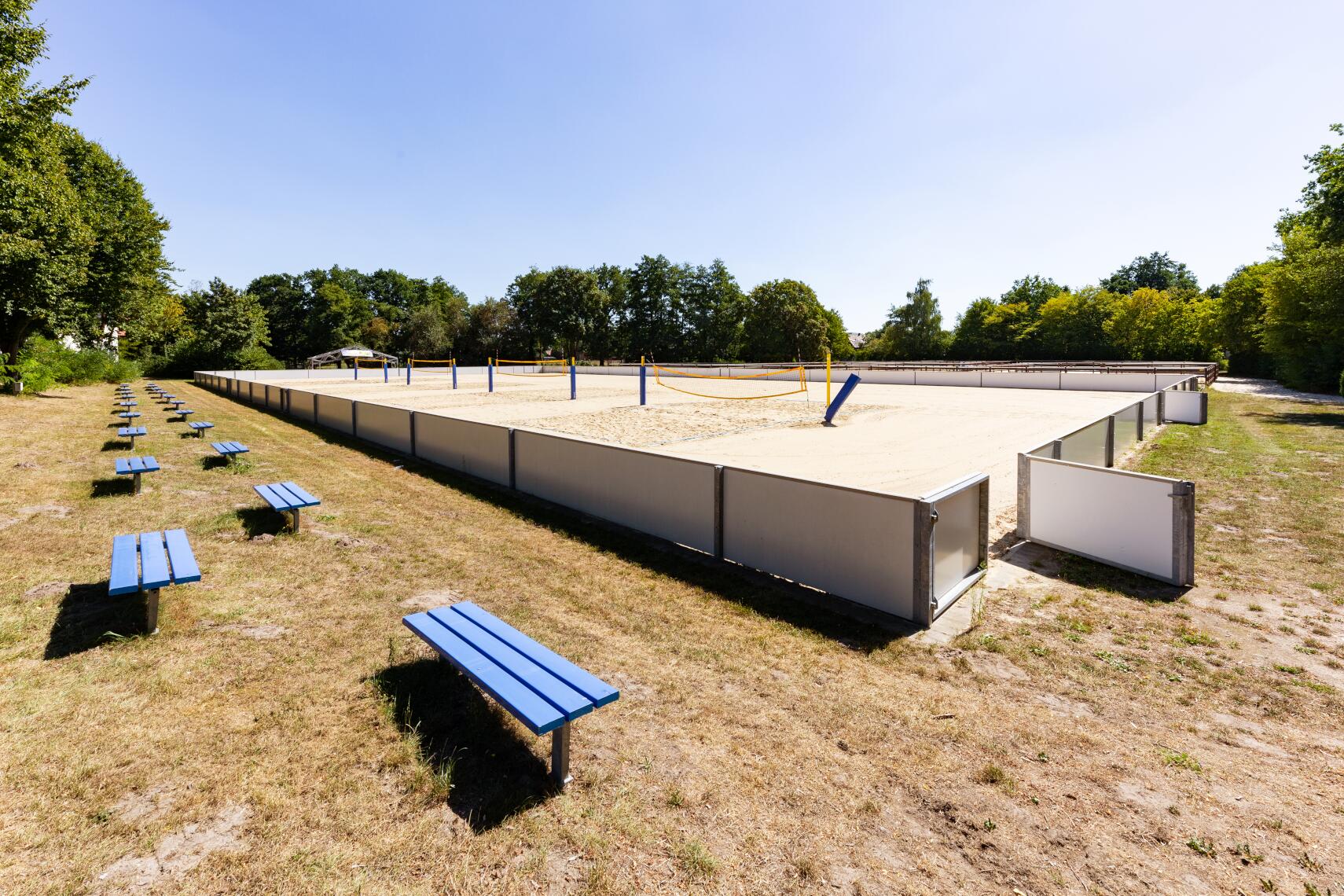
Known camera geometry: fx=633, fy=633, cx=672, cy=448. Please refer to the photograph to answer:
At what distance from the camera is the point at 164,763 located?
119 inches

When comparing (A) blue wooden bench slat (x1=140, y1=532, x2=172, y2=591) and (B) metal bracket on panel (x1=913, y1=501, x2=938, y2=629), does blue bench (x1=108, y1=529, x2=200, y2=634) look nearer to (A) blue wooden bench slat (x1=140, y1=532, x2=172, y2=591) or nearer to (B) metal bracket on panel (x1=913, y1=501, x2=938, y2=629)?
(A) blue wooden bench slat (x1=140, y1=532, x2=172, y2=591)

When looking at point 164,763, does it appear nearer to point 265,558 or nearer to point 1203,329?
point 265,558

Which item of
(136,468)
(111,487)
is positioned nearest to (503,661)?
(136,468)

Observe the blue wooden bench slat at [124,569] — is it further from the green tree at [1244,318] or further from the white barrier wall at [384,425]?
the green tree at [1244,318]

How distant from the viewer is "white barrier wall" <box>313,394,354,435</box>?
15211 millimetres

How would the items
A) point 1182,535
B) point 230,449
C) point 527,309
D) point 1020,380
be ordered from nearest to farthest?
point 1182,535, point 230,449, point 1020,380, point 527,309

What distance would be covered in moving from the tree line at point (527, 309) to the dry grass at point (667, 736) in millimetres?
Result: 19318

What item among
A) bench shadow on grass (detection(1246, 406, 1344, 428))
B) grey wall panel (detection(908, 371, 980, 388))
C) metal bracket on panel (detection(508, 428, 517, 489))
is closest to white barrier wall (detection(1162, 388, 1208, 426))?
bench shadow on grass (detection(1246, 406, 1344, 428))

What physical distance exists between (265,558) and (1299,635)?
8774 millimetres

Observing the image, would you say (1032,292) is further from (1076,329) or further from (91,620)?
(91,620)

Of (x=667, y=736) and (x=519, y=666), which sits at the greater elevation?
(x=519, y=666)

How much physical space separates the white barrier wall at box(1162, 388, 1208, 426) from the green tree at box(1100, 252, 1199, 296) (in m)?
111

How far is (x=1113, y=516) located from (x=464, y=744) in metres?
6.16

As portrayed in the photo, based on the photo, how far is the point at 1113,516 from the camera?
20.2ft
